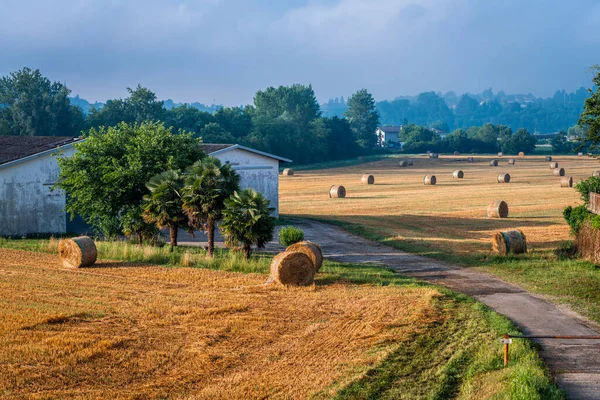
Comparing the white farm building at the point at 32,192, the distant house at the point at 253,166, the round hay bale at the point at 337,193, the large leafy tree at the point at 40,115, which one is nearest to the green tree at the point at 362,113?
the large leafy tree at the point at 40,115

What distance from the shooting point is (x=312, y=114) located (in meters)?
155

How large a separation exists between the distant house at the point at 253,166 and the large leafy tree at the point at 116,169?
10481mm

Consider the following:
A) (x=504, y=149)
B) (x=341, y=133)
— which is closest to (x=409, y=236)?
(x=341, y=133)

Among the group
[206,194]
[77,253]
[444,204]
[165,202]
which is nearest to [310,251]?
[206,194]

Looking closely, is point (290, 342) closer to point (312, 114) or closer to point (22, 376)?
point (22, 376)

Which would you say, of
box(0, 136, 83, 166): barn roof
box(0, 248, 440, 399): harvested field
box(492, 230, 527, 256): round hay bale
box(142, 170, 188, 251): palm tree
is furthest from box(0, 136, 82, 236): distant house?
box(492, 230, 527, 256): round hay bale

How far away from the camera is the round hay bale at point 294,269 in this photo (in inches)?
876

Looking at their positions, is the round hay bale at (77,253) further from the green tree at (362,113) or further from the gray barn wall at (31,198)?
the green tree at (362,113)

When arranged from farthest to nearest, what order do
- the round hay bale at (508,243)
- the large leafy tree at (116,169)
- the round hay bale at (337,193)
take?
the round hay bale at (337,193)
the large leafy tree at (116,169)
the round hay bale at (508,243)

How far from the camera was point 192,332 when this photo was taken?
1666cm

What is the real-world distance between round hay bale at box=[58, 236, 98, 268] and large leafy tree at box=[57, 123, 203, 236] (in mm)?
4424

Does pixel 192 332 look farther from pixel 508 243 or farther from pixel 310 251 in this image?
pixel 508 243

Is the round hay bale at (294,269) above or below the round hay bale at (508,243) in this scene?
below

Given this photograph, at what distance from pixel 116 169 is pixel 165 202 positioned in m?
3.89
